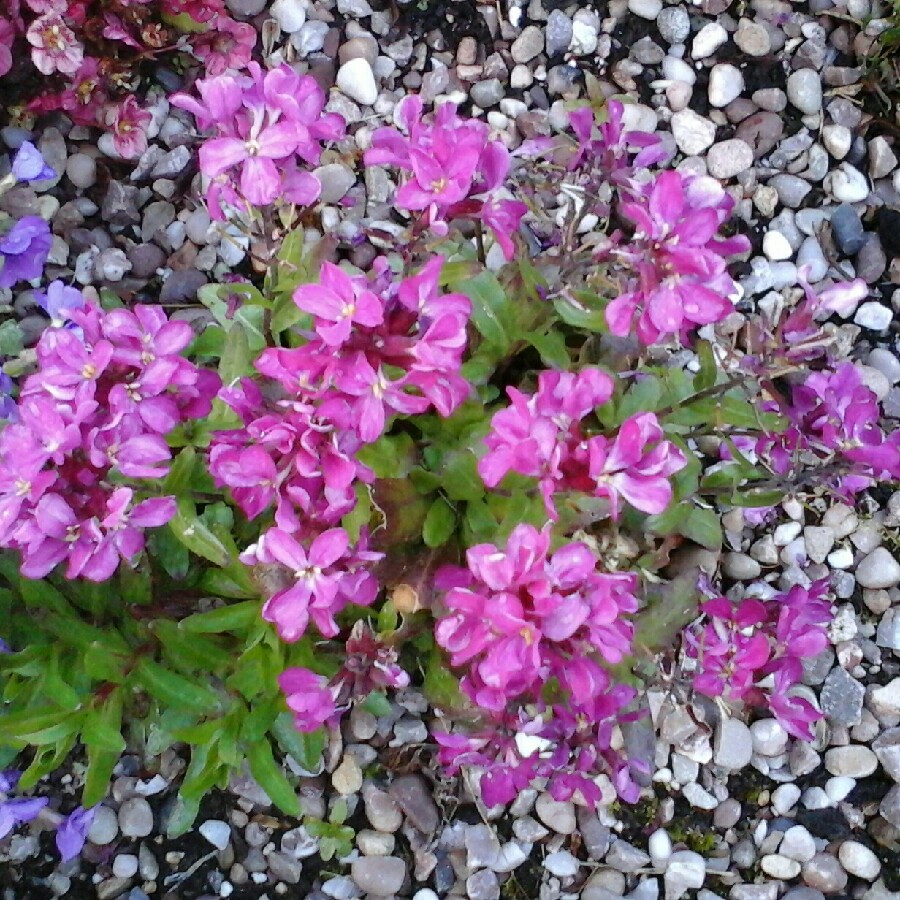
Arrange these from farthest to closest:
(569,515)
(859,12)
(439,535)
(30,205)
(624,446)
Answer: (859,12) < (30,205) < (439,535) < (569,515) < (624,446)

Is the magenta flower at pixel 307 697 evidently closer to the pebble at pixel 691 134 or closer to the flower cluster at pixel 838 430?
the flower cluster at pixel 838 430

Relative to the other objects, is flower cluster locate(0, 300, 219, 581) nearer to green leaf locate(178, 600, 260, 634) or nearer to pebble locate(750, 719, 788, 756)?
green leaf locate(178, 600, 260, 634)

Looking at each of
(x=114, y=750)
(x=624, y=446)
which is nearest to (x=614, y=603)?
(x=624, y=446)

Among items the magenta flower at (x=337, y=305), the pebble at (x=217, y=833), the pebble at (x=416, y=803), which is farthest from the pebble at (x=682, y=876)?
the magenta flower at (x=337, y=305)

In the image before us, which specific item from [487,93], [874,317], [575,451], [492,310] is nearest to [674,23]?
[487,93]

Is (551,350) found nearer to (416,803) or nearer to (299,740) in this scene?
(299,740)

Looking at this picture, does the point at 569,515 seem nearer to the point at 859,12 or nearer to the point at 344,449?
the point at 344,449

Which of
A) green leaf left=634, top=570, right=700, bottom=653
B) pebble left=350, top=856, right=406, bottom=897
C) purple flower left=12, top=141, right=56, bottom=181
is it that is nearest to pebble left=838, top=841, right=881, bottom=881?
green leaf left=634, top=570, right=700, bottom=653
